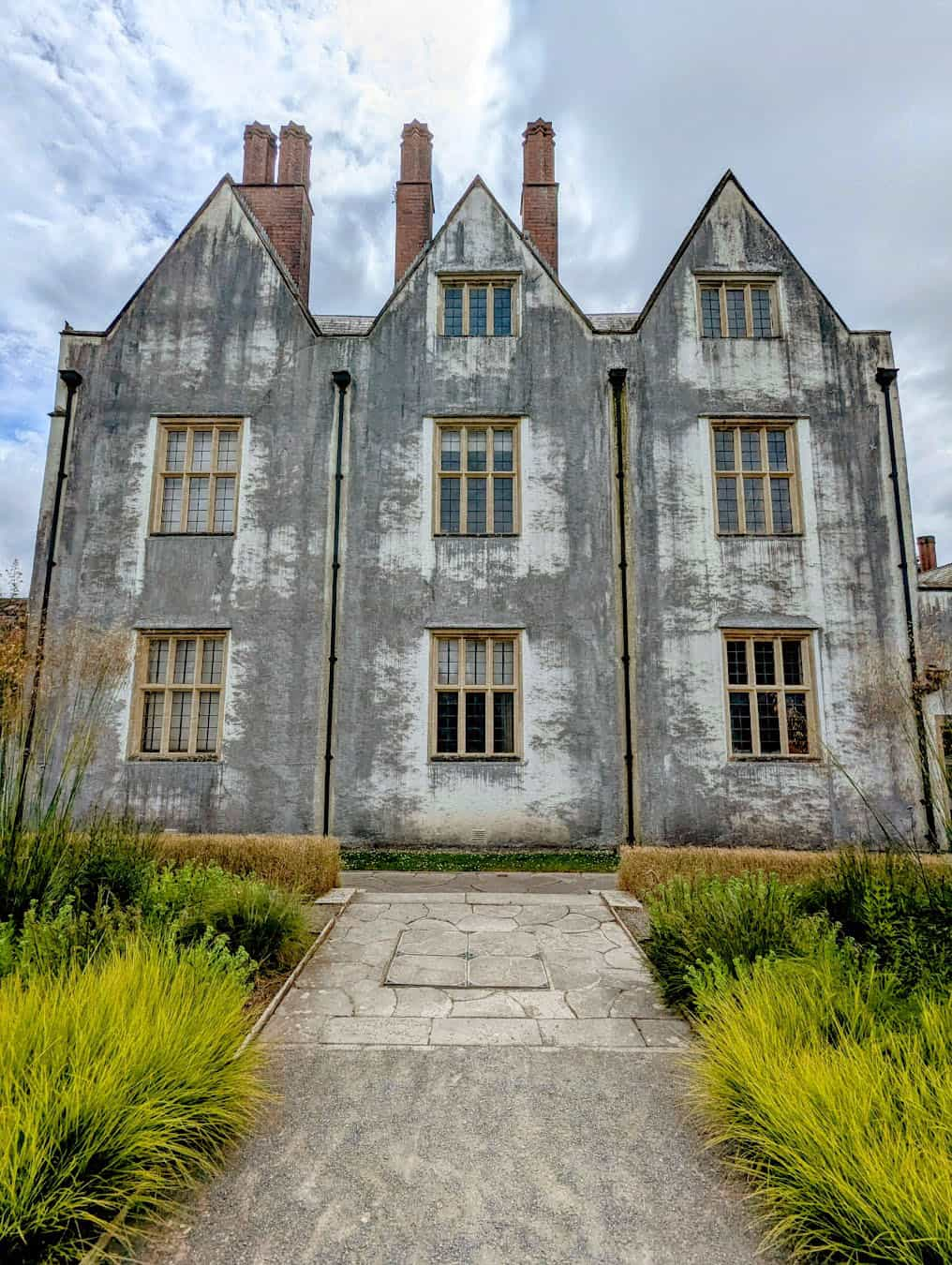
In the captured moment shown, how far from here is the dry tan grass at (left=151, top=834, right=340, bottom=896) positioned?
27.8 ft

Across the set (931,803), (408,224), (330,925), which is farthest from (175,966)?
(408,224)

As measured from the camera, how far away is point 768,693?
12.7m

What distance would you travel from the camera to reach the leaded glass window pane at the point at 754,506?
13.3 metres

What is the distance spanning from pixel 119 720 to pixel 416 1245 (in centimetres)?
1153

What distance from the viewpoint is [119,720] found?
12.3m

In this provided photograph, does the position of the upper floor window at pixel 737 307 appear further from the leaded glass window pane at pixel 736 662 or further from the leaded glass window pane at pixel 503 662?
the leaded glass window pane at pixel 503 662

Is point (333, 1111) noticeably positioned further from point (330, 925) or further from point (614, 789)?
point (614, 789)

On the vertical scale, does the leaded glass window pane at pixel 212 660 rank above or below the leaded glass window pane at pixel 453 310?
below

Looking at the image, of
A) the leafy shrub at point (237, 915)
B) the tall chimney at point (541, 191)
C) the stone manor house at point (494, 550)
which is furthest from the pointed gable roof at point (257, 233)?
the leafy shrub at point (237, 915)

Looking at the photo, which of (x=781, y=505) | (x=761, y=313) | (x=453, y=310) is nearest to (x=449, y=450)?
(x=453, y=310)

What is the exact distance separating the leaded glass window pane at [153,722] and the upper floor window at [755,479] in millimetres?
11037

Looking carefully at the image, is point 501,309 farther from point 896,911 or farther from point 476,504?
point 896,911

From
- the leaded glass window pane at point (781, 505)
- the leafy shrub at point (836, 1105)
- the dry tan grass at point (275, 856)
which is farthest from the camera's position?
the leaded glass window pane at point (781, 505)

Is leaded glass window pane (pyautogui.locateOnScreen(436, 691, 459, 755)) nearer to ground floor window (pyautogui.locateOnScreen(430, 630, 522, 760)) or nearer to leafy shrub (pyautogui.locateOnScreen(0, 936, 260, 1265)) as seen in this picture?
ground floor window (pyautogui.locateOnScreen(430, 630, 522, 760))
